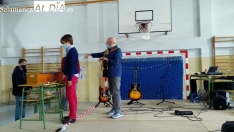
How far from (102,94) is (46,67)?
2580mm

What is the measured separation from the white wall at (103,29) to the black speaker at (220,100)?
67.2 inches

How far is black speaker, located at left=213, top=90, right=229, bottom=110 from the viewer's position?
13.7 feet

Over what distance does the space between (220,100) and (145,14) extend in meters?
2.77

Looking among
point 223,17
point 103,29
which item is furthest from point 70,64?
point 223,17

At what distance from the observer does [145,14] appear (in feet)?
18.0

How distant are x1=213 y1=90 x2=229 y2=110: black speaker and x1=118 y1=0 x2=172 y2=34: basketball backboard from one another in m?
2.01

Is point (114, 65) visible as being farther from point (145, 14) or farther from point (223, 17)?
point (223, 17)

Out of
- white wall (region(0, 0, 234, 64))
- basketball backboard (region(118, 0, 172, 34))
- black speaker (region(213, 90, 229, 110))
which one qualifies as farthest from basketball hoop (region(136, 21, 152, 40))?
black speaker (region(213, 90, 229, 110))

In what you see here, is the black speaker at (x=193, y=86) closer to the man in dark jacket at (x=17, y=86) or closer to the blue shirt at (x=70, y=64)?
the blue shirt at (x=70, y=64)

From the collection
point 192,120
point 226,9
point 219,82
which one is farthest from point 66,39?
point 226,9

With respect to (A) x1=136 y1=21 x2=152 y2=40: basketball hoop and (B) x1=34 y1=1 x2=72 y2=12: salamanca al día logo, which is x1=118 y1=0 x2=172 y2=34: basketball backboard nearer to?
(A) x1=136 y1=21 x2=152 y2=40: basketball hoop

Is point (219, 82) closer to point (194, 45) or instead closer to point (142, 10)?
point (194, 45)

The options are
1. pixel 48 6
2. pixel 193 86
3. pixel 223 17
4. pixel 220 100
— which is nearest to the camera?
pixel 220 100

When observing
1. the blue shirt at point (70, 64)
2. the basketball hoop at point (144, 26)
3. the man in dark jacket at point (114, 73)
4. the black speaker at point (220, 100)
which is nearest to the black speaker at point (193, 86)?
the black speaker at point (220, 100)
